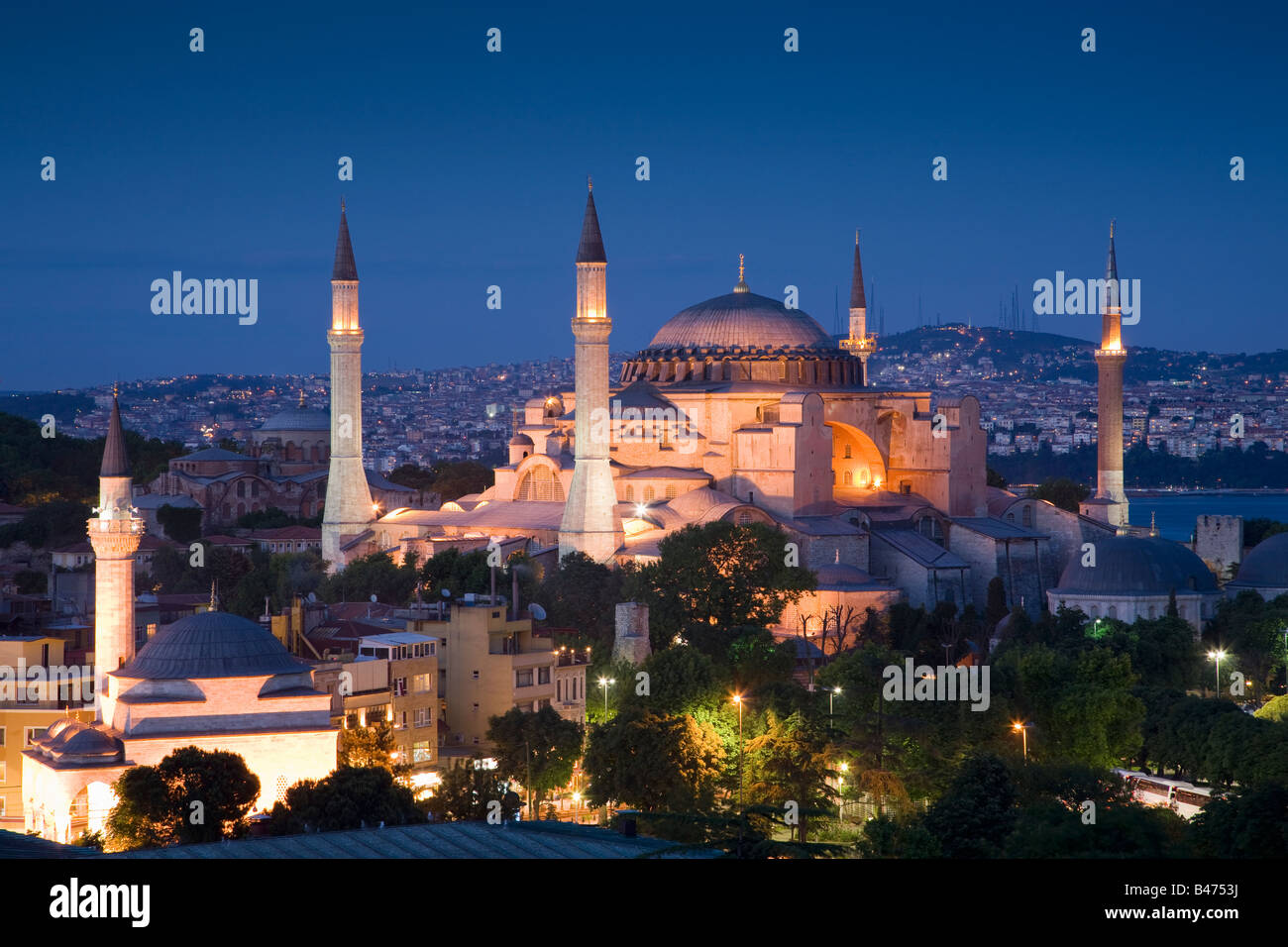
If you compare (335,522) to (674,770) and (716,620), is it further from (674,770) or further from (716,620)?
(674,770)

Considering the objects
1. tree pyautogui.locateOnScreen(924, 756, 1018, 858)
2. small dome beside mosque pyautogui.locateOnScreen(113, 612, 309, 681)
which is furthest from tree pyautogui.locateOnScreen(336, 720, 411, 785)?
tree pyautogui.locateOnScreen(924, 756, 1018, 858)

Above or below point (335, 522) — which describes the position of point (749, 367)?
above

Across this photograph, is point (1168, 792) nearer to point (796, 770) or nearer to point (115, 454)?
point (796, 770)

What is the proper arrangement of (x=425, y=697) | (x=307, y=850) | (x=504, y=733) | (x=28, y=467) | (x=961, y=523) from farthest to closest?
1. (x=28, y=467)
2. (x=961, y=523)
3. (x=425, y=697)
4. (x=504, y=733)
5. (x=307, y=850)

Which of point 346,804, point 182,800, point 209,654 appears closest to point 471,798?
point 346,804

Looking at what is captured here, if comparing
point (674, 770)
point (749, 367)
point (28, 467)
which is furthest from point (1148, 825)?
point (28, 467)

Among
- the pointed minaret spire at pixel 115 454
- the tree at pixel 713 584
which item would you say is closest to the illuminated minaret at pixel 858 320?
the tree at pixel 713 584
